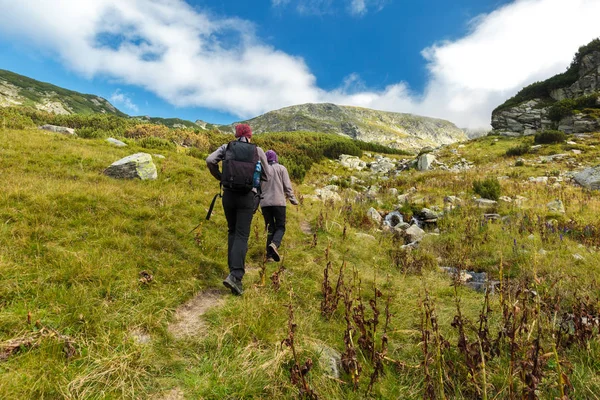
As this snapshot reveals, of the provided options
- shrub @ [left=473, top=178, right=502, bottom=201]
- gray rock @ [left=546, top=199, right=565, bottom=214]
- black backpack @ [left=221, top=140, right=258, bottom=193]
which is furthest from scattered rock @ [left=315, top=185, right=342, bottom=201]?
black backpack @ [left=221, top=140, right=258, bottom=193]

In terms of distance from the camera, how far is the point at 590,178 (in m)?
12.4

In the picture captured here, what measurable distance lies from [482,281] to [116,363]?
6.58m

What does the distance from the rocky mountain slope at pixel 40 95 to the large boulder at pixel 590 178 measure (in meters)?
182

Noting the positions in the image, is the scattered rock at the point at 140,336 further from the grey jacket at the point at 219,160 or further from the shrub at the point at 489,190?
the shrub at the point at 489,190

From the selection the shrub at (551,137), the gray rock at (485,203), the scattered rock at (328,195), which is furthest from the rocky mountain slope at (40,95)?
the shrub at (551,137)

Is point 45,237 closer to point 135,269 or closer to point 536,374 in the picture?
point 135,269

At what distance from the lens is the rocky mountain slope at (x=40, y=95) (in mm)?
140113

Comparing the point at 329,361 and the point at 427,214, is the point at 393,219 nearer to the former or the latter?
the point at 427,214

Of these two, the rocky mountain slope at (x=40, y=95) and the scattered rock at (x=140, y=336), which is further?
the rocky mountain slope at (x=40, y=95)

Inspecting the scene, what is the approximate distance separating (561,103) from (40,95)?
221 metres

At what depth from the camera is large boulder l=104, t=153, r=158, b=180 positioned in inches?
362

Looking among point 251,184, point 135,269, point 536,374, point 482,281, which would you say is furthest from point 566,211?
point 135,269

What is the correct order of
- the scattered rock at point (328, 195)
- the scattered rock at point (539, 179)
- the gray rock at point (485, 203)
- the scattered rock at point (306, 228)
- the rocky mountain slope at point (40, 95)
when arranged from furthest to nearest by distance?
the rocky mountain slope at point (40, 95), the scattered rock at point (328, 195), the scattered rock at point (539, 179), the gray rock at point (485, 203), the scattered rock at point (306, 228)

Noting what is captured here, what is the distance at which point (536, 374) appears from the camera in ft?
6.66
